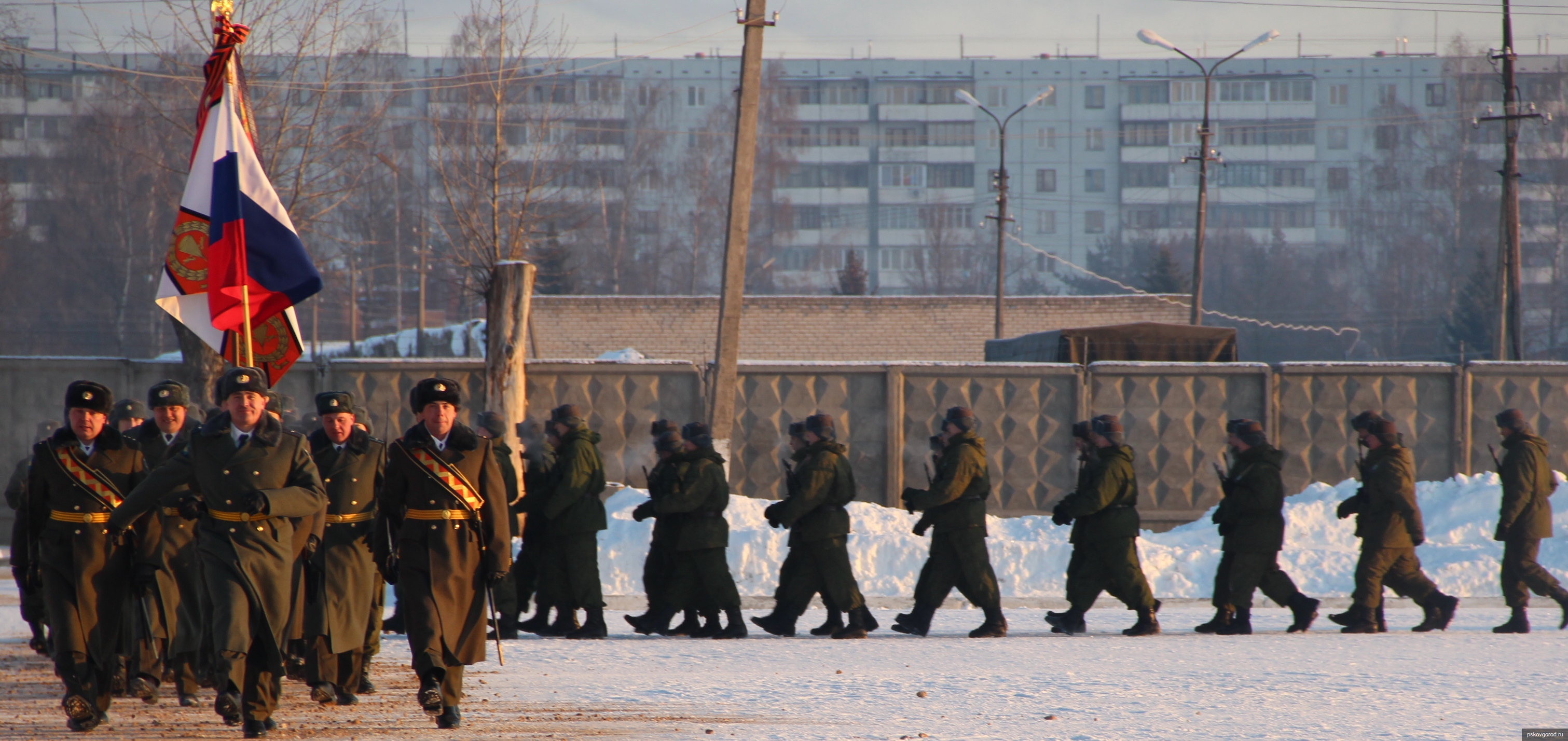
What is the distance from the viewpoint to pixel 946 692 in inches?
305

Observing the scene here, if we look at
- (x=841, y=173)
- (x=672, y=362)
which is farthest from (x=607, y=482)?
(x=841, y=173)

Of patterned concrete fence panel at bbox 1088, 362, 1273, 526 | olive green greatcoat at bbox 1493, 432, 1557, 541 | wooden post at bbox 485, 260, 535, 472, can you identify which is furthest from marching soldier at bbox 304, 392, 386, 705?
patterned concrete fence panel at bbox 1088, 362, 1273, 526

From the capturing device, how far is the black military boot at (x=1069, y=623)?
35.3 feet

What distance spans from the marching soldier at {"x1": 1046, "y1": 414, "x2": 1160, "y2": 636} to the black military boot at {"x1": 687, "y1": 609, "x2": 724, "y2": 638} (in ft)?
8.34

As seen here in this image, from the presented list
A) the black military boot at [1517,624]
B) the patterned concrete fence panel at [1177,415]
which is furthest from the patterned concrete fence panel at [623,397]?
the black military boot at [1517,624]

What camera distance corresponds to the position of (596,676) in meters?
8.36

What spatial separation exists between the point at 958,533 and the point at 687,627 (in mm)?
2181

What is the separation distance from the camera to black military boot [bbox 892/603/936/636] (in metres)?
10.8

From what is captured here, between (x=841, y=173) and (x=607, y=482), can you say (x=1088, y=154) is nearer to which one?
(x=841, y=173)

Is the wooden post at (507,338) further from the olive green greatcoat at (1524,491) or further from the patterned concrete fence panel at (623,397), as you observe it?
the olive green greatcoat at (1524,491)

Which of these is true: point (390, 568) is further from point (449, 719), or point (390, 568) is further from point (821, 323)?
point (821, 323)

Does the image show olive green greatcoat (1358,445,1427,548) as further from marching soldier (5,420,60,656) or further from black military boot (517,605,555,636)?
marching soldier (5,420,60,656)

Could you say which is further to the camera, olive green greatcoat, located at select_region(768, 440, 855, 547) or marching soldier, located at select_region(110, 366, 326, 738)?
olive green greatcoat, located at select_region(768, 440, 855, 547)

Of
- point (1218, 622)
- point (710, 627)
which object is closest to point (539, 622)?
point (710, 627)
